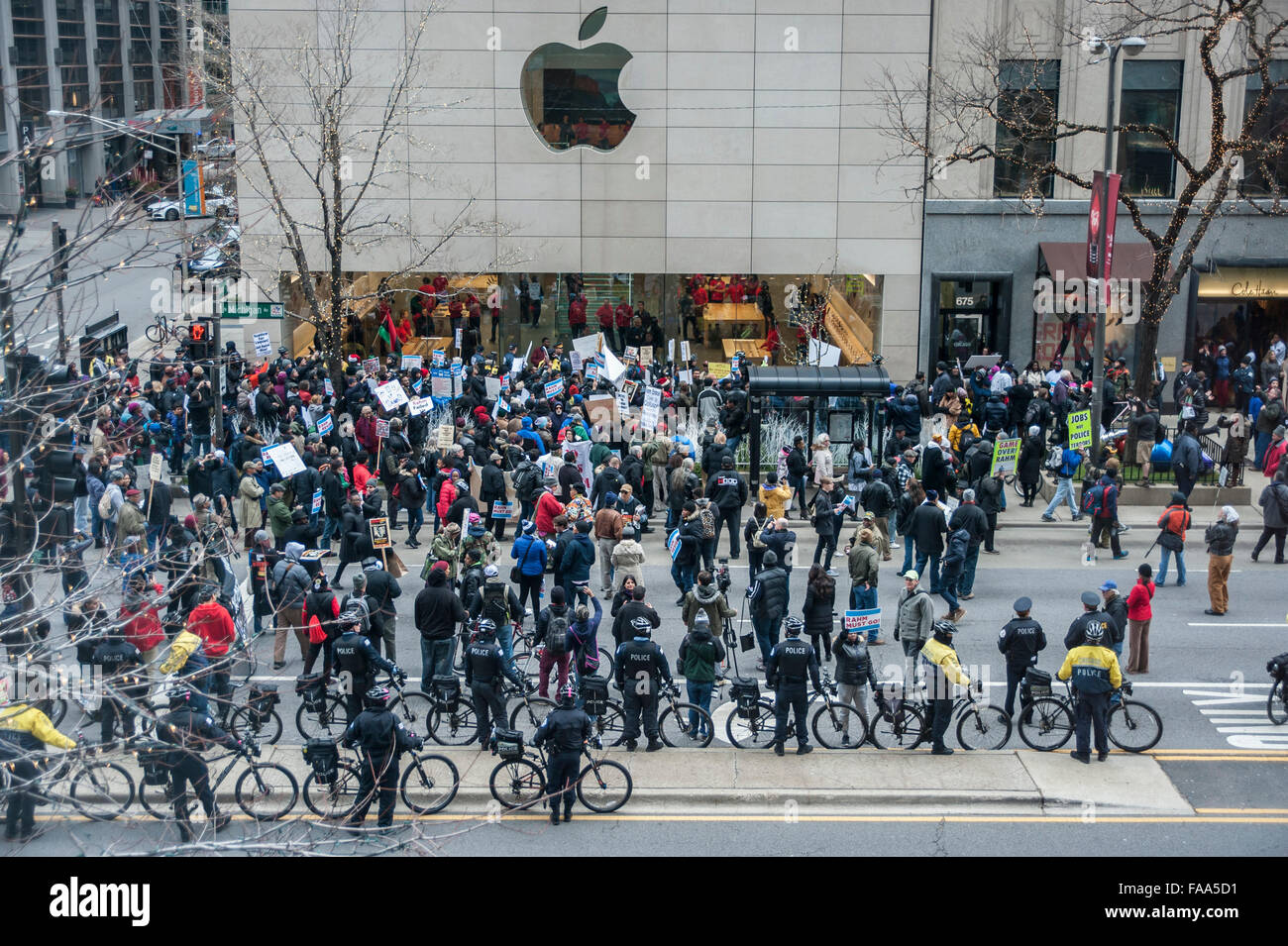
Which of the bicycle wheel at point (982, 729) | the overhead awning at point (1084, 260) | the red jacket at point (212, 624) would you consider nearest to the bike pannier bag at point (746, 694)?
the bicycle wheel at point (982, 729)

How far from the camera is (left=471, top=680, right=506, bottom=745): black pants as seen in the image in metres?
14.6

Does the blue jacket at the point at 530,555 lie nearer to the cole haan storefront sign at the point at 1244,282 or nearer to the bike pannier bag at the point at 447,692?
the bike pannier bag at the point at 447,692

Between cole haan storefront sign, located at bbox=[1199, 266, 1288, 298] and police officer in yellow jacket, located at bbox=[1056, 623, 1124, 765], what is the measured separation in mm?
23386

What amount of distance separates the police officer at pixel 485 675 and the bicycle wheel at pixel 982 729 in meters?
4.92

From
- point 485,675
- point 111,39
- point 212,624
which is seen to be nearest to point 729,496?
point 485,675

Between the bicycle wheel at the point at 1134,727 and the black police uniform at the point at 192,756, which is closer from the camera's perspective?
the black police uniform at the point at 192,756

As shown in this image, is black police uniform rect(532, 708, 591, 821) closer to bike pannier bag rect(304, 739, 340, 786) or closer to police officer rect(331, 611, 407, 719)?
bike pannier bag rect(304, 739, 340, 786)

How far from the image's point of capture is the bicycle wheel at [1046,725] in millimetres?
14773

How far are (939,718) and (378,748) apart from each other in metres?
Answer: 6.00

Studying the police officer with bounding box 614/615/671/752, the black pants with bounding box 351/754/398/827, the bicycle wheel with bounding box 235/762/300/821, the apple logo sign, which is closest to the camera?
the black pants with bounding box 351/754/398/827

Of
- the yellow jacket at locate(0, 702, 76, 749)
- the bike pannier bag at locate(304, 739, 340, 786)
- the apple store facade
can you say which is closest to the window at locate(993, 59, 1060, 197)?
the apple store facade

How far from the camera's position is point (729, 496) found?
70.3ft

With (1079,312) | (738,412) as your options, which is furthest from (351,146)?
(1079,312)
